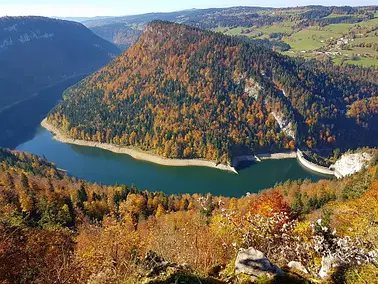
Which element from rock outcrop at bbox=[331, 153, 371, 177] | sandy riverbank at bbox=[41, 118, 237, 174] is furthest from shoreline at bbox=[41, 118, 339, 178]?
rock outcrop at bbox=[331, 153, 371, 177]

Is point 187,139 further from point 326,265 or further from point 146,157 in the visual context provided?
point 326,265

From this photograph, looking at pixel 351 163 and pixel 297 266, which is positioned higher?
pixel 297 266

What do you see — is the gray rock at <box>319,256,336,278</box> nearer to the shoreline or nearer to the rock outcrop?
the rock outcrop

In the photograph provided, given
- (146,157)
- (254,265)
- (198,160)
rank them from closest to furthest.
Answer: (254,265), (198,160), (146,157)

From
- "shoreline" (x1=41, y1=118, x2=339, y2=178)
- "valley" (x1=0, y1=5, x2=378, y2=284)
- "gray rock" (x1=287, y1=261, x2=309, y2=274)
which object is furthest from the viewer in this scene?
"shoreline" (x1=41, y1=118, x2=339, y2=178)

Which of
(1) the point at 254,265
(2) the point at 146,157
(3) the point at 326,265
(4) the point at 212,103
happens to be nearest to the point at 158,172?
(2) the point at 146,157

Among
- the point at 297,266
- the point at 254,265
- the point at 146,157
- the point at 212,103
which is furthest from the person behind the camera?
the point at 212,103

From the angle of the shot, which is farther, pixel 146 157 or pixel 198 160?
pixel 146 157
